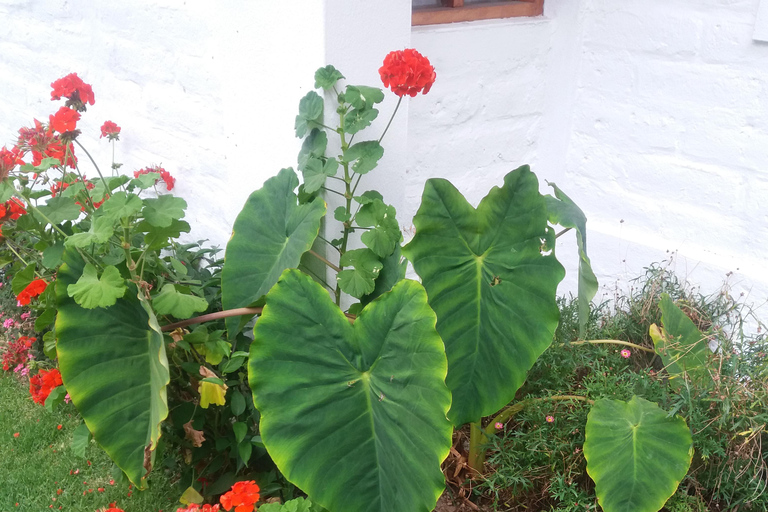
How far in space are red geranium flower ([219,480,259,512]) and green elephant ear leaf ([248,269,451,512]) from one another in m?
0.11

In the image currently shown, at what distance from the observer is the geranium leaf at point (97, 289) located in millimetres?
1346

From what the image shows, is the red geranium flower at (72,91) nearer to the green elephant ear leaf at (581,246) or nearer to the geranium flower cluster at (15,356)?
the geranium flower cluster at (15,356)

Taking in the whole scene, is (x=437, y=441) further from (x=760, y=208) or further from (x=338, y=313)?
(x=760, y=208)

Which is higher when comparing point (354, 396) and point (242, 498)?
point (354, 396)

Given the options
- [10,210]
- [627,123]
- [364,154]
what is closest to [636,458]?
[364,154]

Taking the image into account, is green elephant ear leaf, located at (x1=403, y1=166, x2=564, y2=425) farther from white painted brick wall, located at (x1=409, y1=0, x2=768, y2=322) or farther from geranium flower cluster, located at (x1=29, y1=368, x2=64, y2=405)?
geranium flower cluster, located at (x1=29, y1=368, x2=64, y2=405)

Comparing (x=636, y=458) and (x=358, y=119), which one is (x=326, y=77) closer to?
(x=358, y=119)

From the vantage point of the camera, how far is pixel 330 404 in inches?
51.5

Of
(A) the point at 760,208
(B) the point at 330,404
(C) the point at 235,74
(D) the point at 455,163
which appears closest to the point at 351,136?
(C) the point at 235,74

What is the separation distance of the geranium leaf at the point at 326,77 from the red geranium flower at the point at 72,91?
1.86 ft

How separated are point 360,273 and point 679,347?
2.72 ft

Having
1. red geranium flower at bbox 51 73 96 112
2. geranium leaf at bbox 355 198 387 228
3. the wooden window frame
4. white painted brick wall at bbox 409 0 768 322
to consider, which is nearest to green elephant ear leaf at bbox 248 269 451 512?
geranium leaf at bbox 355 198 387 228

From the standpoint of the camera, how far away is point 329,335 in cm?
132

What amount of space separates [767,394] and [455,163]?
120cm
